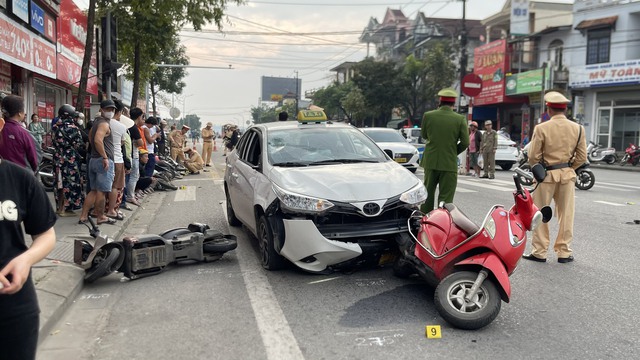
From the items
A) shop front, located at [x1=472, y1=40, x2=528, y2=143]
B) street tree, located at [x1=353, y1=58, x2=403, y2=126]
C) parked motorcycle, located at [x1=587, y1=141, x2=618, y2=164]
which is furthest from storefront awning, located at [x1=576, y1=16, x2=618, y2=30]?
street tree, located at [x1=353, y1=58, x2=403, y2=126]

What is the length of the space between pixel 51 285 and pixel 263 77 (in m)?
151

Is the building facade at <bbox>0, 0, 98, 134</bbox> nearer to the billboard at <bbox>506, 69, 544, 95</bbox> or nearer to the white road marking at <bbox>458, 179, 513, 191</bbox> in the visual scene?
the white road marking at <bbox>458, 179, 513, 191</bbox>

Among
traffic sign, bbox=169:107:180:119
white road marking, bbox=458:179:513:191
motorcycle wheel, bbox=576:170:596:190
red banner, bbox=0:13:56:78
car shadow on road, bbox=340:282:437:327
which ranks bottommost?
car shadow on road, bbox=340:282:437:327

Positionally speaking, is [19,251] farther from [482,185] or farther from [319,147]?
[482,185]

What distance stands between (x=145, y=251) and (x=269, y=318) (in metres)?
1.86

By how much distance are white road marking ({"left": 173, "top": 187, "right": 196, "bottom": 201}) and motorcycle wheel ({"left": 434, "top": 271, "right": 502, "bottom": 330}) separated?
8558mm

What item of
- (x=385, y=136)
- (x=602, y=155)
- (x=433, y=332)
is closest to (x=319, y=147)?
(x=433, y=332)

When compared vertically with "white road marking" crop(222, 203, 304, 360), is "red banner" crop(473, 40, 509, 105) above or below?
above

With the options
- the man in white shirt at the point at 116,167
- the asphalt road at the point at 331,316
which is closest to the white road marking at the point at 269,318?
the asphalt road at the point at 331,316

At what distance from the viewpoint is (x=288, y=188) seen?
5.34m

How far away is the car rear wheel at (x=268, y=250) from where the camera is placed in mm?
5496

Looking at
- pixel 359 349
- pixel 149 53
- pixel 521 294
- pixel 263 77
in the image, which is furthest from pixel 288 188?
pixel 263 77

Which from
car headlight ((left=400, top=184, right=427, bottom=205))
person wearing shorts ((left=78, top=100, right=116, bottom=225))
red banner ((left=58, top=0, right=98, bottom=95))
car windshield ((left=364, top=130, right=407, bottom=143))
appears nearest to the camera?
car headlight ((left=400, top=184, right=427, bottom=205))

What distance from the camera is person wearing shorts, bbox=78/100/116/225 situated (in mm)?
7738
